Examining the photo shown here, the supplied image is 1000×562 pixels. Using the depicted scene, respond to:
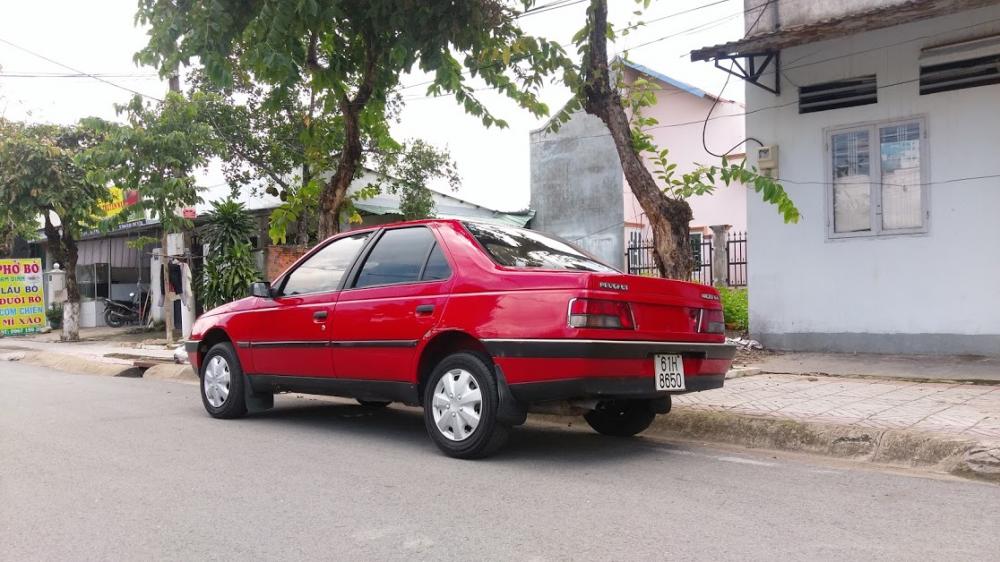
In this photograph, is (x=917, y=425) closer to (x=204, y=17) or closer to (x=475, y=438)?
(x=475, y=438)

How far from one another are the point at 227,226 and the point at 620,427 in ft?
37.8

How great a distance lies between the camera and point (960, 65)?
878cm

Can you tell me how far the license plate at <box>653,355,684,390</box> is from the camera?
475cm

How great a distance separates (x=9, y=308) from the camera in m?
20.8

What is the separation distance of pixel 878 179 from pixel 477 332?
6616 mm

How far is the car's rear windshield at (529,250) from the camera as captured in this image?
5250 millimetres

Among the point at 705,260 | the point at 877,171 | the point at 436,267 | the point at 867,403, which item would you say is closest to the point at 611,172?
the point at 705,260

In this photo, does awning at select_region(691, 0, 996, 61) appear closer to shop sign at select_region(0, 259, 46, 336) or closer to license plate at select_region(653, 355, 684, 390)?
license plate at select_region(653, 355, 684, 390)

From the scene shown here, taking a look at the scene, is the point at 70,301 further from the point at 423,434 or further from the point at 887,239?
the point at 887,239

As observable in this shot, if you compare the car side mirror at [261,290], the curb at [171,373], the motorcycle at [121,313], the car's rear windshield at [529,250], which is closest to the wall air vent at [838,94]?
the car's rear windshield at [529,250]

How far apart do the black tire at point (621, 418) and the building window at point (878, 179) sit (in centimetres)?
510

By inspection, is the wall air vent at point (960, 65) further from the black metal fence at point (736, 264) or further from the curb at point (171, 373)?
the curb at point (171, 373)

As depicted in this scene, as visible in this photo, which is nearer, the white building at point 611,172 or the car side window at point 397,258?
the car side window at point 397,258

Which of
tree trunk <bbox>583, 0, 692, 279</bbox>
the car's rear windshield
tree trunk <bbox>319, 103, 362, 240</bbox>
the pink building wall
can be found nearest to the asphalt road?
the car's rear windshield
